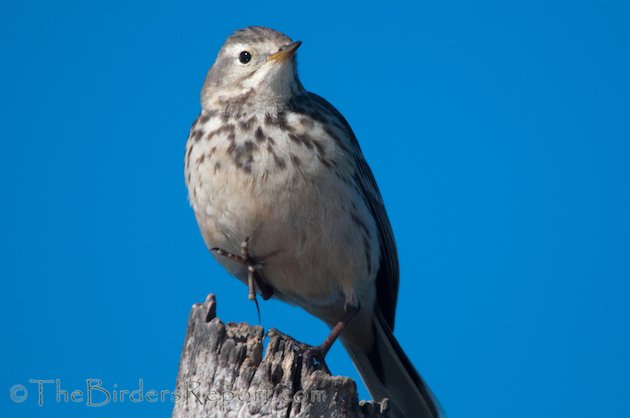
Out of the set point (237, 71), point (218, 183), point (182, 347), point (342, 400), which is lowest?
point (342, 400)

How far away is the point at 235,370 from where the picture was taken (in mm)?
5188

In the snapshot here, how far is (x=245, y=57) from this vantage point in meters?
7.51

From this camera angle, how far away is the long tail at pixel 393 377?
750 centimetres

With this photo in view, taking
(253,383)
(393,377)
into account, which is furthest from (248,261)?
(253,383)

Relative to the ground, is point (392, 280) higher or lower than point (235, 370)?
higher

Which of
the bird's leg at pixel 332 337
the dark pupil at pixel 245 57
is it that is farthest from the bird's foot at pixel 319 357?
the dark pupil at pixel 245 57

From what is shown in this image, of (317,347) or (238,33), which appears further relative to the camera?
(238,33)

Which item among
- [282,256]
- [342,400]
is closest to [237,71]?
[282,256]

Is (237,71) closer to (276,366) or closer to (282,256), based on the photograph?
(282,256)

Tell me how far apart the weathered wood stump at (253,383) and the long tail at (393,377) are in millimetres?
2173

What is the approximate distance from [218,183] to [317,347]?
1.47 metres

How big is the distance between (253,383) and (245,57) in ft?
10.7

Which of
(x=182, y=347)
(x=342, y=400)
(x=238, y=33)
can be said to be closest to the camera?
(x=342, y=400)

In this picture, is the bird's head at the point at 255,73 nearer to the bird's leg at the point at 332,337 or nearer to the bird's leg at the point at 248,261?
the bird's leg at the point at 248,261
